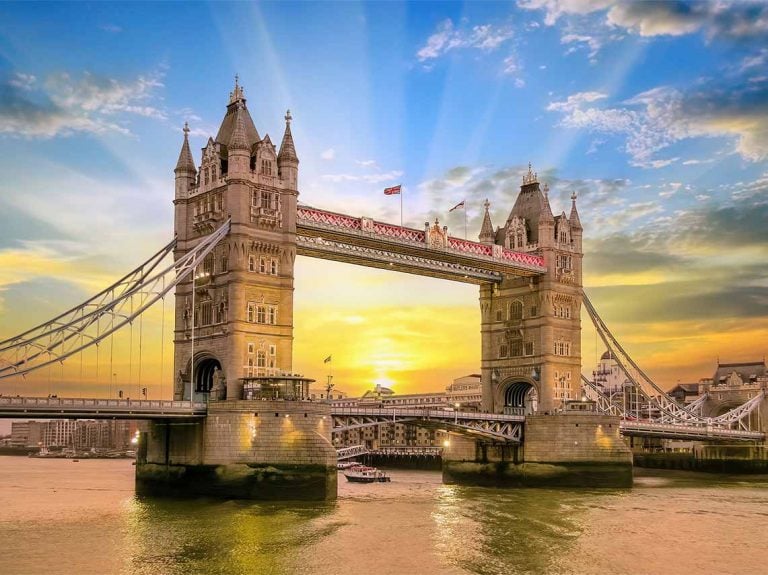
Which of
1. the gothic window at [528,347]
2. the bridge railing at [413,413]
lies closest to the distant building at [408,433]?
the gothic window at [528,347]

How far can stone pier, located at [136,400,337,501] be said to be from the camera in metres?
67.5

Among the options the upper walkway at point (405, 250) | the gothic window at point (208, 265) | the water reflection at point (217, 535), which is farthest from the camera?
the upper walkway at point (405, 250)

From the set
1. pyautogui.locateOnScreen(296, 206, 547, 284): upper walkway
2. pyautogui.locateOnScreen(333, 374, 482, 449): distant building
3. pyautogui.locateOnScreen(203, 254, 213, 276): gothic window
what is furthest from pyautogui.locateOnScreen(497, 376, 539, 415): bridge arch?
pyautogui.locateOnScreen(333, 374, 482, 449): distant building

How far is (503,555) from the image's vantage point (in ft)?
162

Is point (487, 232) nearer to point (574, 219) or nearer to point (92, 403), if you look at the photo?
point (574, 219)

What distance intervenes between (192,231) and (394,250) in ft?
63.9

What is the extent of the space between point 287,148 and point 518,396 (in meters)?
42.9

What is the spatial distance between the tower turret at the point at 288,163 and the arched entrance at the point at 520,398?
126ft

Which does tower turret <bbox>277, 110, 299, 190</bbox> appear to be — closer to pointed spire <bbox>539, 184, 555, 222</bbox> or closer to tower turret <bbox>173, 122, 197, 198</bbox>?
tower turret <bbox>173, 122, 197, 198</bbox>

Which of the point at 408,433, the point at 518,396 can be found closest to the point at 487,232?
the point at 518,396

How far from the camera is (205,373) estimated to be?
80062 mm

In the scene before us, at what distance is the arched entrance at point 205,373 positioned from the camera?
78912 millimetres

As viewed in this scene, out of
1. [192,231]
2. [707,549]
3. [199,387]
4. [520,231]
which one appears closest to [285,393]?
[199,387]

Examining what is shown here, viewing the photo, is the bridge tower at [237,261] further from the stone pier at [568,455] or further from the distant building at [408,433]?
the distant building at [408,433]
